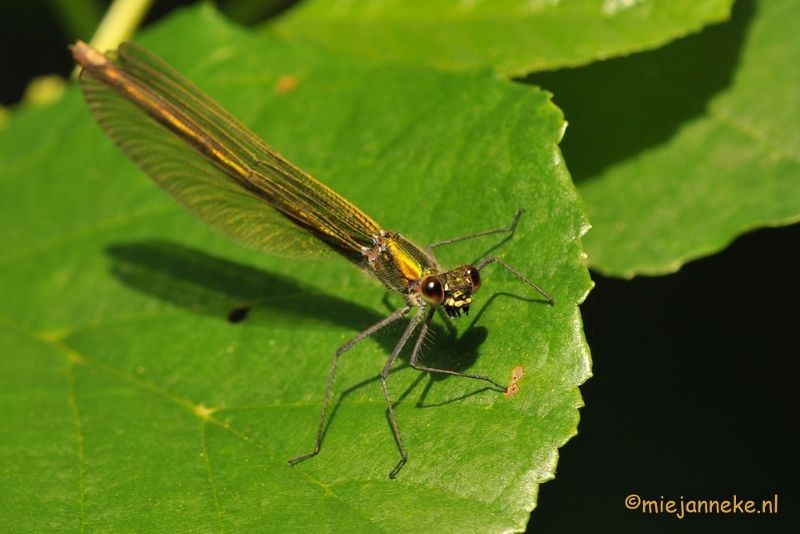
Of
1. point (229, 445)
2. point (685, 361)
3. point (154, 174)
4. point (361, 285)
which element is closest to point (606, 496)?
point (685, 361)

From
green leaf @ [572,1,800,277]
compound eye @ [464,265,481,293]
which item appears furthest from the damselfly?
green leaf @ [572,1,800,277]

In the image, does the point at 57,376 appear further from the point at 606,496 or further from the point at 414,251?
the point at 606,496

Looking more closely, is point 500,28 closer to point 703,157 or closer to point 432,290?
point 703,157

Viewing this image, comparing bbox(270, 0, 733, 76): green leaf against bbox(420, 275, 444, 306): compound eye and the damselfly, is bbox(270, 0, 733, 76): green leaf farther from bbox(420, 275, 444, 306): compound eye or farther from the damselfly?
bbox(420, 275, 444, 306): compound eye

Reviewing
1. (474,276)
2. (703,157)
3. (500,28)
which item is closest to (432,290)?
(474,276)

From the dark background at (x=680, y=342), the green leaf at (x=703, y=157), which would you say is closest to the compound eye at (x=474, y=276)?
the green leaf at (x=703, y=157)
